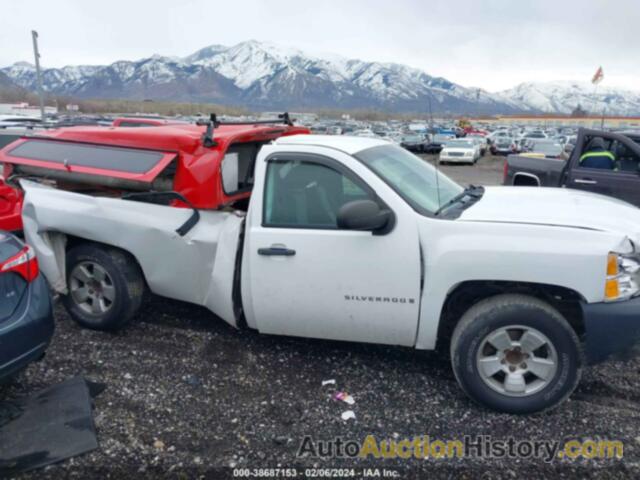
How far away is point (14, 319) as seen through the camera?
3.18 m

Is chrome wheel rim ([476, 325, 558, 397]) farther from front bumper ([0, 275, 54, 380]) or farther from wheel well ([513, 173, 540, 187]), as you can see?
wheel well ([513, 173, 540, 187])

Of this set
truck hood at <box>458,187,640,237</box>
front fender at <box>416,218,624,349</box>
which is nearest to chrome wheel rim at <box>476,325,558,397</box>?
front fender at <box>416,218,624,349</box>

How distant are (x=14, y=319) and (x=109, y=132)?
6.72 feet

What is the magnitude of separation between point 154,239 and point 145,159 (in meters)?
0.68

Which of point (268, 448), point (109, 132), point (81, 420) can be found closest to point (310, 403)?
point (268, 448)

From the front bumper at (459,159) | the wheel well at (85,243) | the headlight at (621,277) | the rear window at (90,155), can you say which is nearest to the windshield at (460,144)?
the front bumper at (459,159)

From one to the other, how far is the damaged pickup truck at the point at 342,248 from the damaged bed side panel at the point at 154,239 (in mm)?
12

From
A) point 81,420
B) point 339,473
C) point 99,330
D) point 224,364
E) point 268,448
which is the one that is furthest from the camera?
point 99,330

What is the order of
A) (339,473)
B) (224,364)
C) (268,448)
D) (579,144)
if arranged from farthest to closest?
1. (579,144)
2. (224,364)
3. (268,448)
4. (339,473)

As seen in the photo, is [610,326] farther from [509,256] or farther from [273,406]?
[273,406]

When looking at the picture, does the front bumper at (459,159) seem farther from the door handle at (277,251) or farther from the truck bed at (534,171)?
the door handle at (277,251)

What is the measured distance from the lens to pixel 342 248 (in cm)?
350

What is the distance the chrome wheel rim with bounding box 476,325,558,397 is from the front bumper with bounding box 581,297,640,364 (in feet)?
0.81

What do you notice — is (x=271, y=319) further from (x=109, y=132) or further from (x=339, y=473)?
(x=109, y=132)
